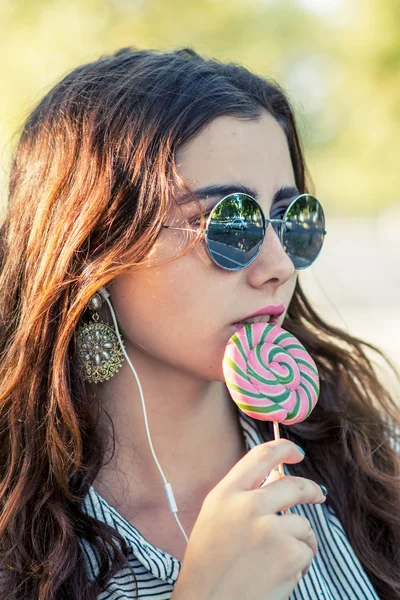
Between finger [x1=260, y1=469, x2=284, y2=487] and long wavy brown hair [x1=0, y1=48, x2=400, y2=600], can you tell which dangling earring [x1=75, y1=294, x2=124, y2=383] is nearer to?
long wavy brown hair [x1=0, y1=48, x2=400, y2=600]

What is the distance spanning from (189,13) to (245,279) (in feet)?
49.2

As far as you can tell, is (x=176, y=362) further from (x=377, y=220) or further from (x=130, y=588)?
(x=377, y=220)

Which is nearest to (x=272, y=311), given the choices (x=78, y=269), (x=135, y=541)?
(x=78, y=269)

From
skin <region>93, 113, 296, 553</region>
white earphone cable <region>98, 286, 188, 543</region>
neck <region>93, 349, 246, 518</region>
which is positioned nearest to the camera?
skin <region>93, 113, 296, 553</region>

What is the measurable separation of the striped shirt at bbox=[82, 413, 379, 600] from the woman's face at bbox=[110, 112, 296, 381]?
0.60m

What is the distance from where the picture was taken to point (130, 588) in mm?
2314

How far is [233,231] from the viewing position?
2.31 metres

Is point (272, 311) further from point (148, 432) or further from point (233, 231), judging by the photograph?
point (148, 432)

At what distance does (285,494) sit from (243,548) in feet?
0.68

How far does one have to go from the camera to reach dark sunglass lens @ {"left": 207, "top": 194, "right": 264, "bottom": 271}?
2283 mm

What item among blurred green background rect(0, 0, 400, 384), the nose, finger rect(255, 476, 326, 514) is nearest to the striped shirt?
finger rect(255, 476, 326, 514)

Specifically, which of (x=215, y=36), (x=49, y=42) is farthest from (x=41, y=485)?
(x=215, y=36)

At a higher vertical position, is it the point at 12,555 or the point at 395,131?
the point at 395,131

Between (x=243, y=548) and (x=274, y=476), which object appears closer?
(x=243, y=548)
